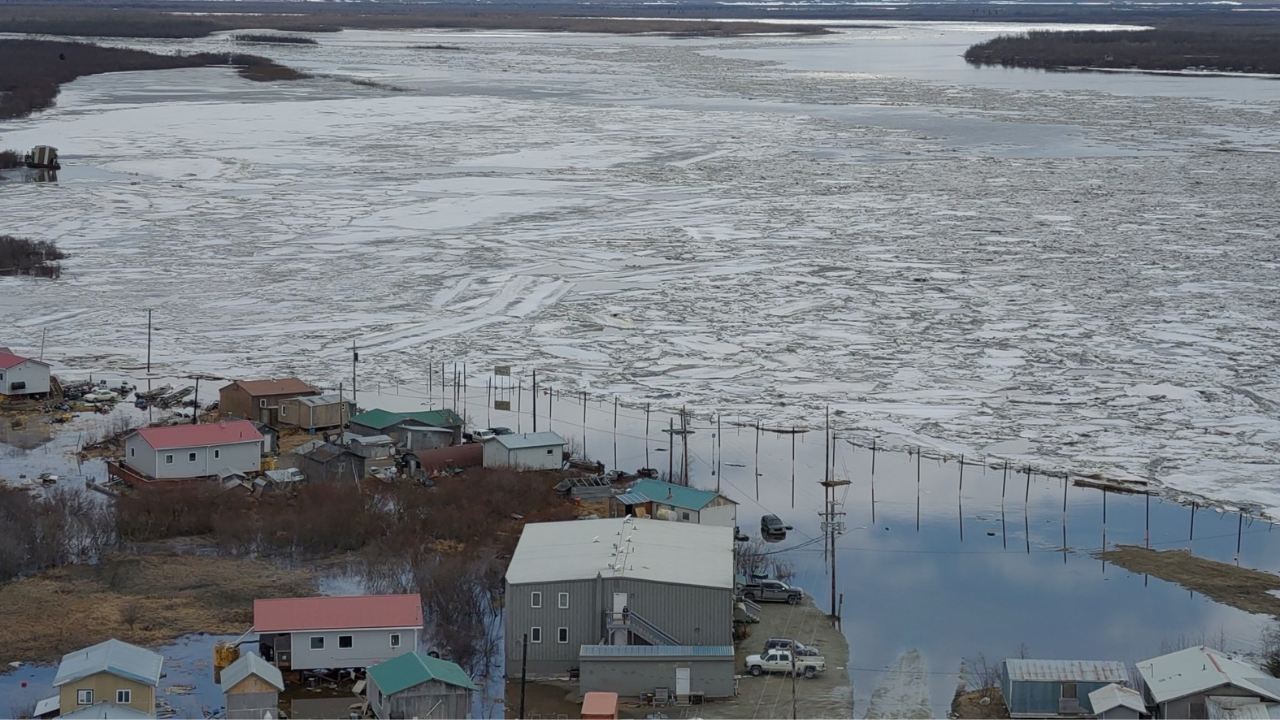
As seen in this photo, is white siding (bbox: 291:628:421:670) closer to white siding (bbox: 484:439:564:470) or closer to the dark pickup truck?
the dark pickup truck

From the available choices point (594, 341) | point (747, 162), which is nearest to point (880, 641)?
point (594, 341)

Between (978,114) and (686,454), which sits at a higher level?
(978,114)

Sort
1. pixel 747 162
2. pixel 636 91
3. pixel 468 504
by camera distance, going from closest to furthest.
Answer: pixel 468 504 < pixel 747 162 < pixel 636 91

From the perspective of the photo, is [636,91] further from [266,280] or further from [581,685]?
[581,685]

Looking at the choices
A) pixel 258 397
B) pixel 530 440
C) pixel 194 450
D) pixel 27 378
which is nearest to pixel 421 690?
pixel 530 440

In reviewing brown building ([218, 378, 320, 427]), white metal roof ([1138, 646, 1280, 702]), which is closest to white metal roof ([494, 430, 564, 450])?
brown building ([218, 378, 320, 427])

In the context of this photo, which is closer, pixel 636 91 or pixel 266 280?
pixel 266 280

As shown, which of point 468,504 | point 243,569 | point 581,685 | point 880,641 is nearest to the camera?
point 581,685
